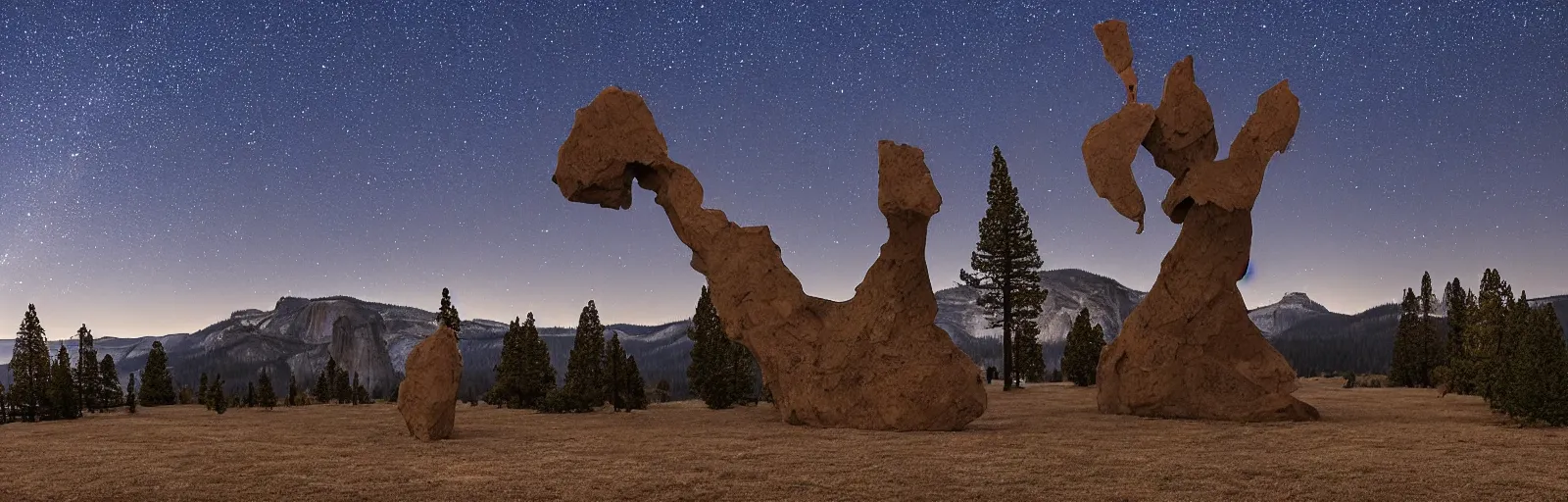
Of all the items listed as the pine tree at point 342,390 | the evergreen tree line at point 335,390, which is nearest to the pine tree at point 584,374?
the evergreen tree line at point 335,390

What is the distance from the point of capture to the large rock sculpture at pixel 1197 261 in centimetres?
2312

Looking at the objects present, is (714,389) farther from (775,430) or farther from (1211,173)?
(1211,173)

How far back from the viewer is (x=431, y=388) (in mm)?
20172

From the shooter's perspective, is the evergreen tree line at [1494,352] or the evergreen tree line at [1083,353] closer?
the evergreen tree line at [1494,352]

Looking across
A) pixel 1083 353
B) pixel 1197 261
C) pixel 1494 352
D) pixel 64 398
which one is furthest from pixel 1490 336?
pixel 64 398

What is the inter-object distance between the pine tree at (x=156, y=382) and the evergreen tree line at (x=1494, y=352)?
4945 centimetres

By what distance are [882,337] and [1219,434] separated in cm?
759

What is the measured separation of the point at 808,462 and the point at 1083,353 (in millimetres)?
36356

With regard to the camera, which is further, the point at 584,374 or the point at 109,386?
the point at 109,386

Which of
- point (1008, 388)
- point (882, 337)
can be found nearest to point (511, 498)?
point (882, 337)

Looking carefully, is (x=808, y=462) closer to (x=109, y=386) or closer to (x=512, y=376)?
(x=512, y=376)

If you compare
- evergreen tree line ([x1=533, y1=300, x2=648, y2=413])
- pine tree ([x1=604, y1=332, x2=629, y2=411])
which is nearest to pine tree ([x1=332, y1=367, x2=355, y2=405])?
evergreen tree line ([x1=533, y1=300, x2=648, y2=413])

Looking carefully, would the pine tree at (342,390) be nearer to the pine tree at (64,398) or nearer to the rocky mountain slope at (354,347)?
the pine tree at (64,398)

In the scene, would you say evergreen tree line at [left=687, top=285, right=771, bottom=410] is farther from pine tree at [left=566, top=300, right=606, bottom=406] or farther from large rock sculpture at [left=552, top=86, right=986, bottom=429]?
large rock sculpture at [left=552, top=86, right=986, bottom=429]
